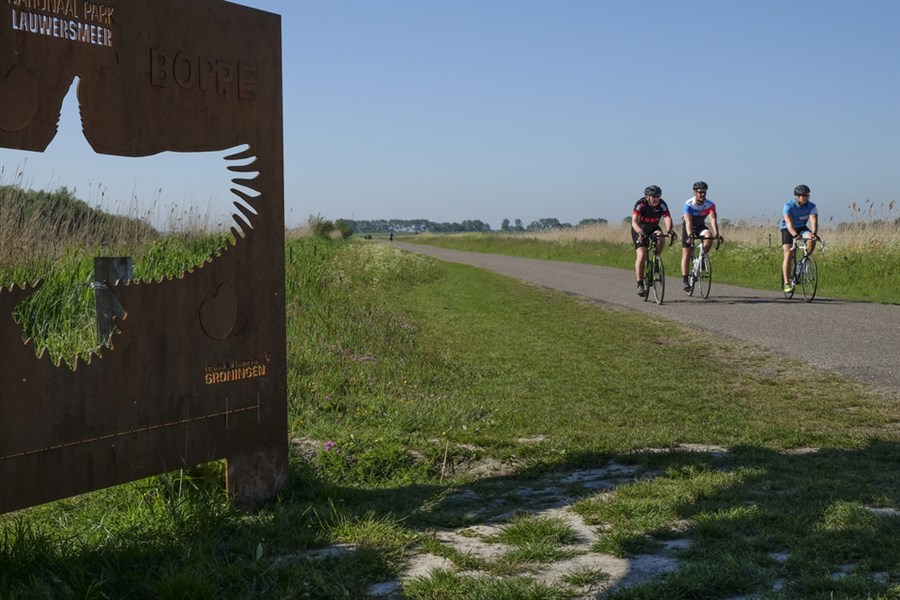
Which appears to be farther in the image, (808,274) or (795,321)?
(808,274)

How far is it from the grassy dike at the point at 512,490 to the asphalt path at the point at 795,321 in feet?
2.19

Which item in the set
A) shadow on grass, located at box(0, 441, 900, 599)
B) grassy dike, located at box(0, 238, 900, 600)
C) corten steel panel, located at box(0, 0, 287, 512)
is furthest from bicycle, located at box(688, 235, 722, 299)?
corten steel panel, located at box(0, 0, 287, 512)

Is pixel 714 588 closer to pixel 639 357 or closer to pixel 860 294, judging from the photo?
pixel 639 357

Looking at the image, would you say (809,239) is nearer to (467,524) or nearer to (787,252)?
(787,252)

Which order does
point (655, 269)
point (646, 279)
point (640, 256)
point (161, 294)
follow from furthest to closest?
point (646, 279) < point (640, 256) < point (655, 269) < point (161, 294)

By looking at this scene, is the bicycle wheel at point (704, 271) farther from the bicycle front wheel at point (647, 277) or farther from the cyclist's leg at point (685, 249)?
the bicycle front wheel at point (647, 277)

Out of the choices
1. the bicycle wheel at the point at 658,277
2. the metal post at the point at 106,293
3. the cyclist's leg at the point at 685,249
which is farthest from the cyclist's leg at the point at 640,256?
the metal post at the point at 106,293

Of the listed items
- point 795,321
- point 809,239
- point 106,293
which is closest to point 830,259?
point 809,239

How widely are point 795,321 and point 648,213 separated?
3.79 meters

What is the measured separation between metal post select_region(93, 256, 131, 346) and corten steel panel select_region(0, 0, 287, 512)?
32 cm

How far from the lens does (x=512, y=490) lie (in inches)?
209

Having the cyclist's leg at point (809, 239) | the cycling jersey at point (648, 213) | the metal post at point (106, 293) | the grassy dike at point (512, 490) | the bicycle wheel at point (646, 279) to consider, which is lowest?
the grassy dike at point (512, 490)

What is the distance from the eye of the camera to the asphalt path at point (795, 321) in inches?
394

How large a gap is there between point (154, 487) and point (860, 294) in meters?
17.5
